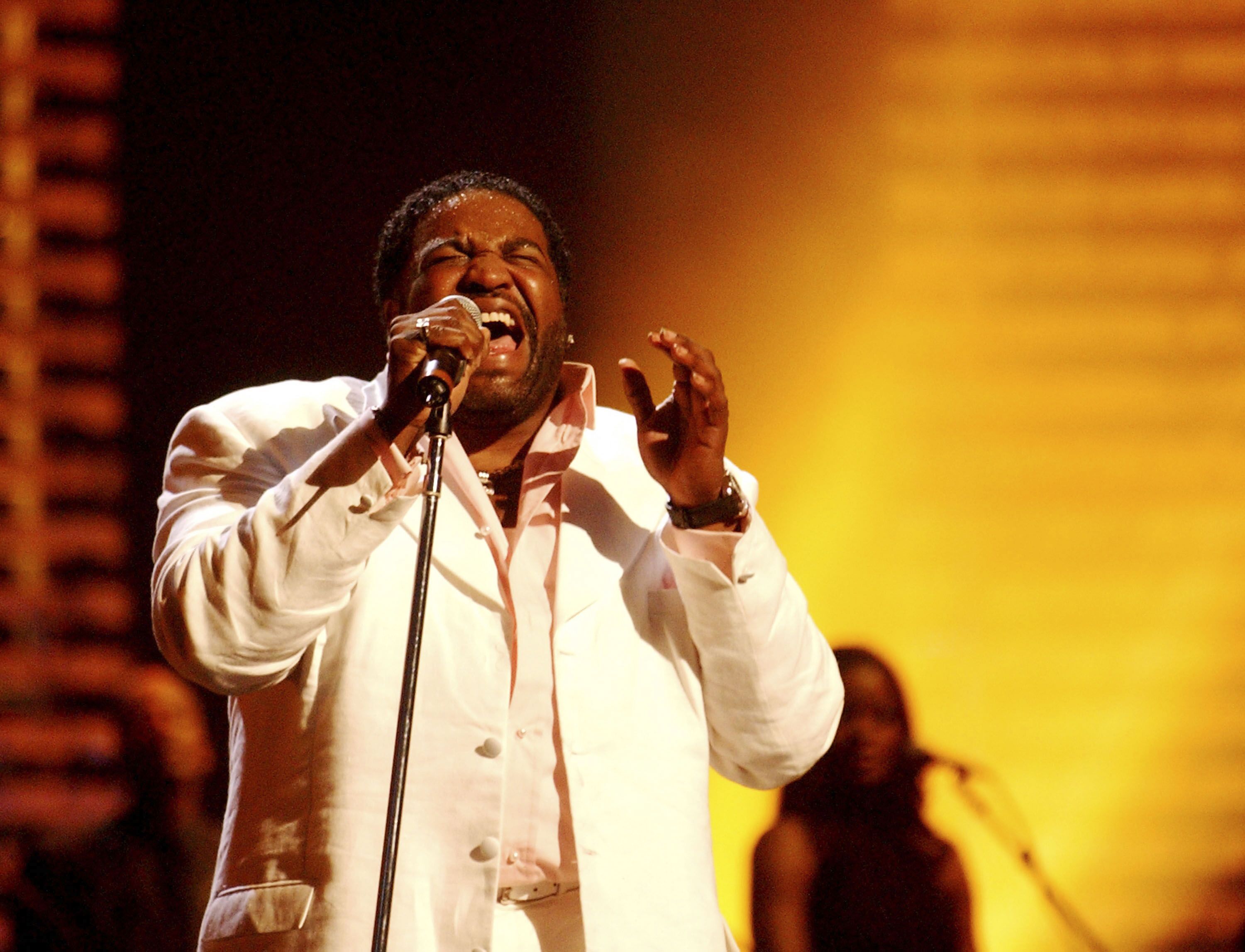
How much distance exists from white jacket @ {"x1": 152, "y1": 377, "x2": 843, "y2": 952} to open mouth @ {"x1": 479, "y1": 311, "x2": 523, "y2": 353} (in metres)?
0.19

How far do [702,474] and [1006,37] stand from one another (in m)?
2.79

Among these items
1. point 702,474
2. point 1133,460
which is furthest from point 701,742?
point 1133,460

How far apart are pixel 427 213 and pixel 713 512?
2.35ft

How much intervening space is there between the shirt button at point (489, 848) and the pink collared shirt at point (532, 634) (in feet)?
0.21

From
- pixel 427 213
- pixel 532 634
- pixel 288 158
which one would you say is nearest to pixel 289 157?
pixel 288 158

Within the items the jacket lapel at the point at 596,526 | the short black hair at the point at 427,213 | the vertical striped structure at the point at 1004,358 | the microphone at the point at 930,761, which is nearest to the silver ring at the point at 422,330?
the jacket lapel at the point at 596,526

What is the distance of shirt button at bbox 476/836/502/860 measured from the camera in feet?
4.74

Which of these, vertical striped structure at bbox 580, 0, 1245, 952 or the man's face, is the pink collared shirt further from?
vertical striped structure at bbox 580, 0, 1245, 952

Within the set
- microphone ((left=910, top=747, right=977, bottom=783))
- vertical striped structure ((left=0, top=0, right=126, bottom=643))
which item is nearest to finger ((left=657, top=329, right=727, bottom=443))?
microphone ((left=910, top=747, right=977, bottom=783))

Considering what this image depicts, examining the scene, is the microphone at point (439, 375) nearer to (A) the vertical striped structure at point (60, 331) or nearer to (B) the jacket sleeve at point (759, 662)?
(B) the jacket sleeve at point (759, 662)

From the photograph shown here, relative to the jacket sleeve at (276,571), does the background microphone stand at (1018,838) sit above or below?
below

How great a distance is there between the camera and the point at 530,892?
4.99ft

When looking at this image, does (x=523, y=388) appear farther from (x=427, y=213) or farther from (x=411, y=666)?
(x=411, y=666)

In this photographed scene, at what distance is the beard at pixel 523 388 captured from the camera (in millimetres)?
1862
